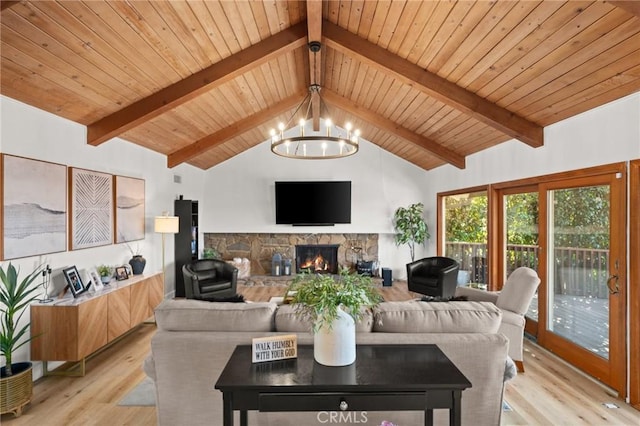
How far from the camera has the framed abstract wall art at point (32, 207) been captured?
112 inches

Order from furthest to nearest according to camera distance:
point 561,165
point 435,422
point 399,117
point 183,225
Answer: point 183,225, point 399,117, point 561,165, point 435,422

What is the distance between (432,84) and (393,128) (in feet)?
6.17

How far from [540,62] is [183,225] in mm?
5895

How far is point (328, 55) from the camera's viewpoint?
173 inches

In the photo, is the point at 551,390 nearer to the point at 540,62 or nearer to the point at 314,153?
the point at 540,62

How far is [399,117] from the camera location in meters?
5.36

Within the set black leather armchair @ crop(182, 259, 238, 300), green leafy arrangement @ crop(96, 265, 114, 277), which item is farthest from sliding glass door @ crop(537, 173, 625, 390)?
green leafy arrangement @ crop(96, 265, 114, 277)

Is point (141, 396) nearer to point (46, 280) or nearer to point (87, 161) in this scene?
point (46, 280)

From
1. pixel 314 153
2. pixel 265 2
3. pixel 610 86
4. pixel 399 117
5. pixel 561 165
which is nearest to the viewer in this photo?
pixel 610 86

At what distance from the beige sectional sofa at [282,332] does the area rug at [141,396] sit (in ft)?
2.36

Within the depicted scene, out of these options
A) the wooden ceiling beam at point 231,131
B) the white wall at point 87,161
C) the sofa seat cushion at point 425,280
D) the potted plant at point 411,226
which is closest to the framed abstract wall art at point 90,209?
the white wall at point 87,161

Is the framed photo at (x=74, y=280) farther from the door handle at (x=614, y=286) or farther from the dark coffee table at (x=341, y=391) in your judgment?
the door handle at (x=614, y=286)

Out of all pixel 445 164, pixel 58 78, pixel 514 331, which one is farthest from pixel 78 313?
pixel 445 164

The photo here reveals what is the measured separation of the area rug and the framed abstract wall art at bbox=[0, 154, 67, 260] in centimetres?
157
